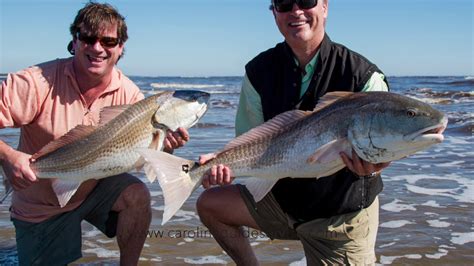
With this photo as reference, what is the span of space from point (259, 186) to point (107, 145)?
4.21 feet

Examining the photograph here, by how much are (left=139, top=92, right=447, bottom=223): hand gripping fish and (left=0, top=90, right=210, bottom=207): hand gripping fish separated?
0.44m

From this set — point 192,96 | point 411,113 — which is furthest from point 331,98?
point 192,96

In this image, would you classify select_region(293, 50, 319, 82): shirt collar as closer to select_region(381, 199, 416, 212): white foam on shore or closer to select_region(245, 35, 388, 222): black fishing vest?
select_region(245, 35, 388, 222): black fishing vest

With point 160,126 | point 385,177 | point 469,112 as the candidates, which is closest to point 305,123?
point 160,126

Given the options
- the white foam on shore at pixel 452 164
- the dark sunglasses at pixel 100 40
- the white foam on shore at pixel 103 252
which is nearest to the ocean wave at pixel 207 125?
the white foam on shore at pixel 452 164

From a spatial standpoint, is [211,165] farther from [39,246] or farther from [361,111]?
[39,246]

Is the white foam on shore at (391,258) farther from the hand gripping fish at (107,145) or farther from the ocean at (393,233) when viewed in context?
the hand gripping fish at (107,145)

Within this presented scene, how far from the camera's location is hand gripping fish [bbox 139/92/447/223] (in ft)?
10.4

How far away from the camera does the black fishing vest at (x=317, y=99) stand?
398 cm

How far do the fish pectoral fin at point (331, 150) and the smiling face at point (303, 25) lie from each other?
3.29 feet

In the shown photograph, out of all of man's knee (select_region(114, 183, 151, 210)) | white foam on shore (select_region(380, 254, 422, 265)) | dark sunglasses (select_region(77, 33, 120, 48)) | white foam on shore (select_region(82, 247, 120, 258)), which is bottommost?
white foam on shore (select_region(82, 247, 120, 258))

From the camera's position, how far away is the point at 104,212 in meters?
4.68

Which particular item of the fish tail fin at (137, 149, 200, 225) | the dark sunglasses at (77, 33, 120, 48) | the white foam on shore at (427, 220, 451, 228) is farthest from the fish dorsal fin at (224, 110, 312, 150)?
the white foam on shore at (427, 220, 451, 228)

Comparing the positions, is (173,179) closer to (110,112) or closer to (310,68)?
(110,112)
